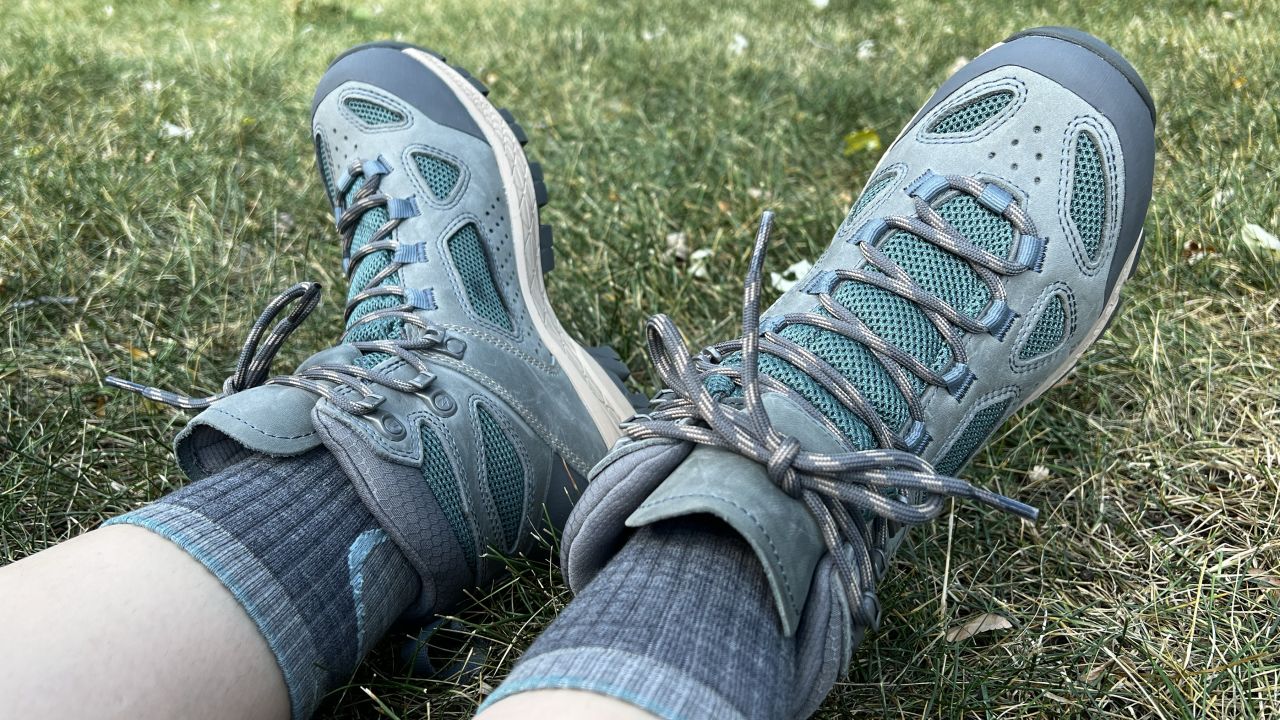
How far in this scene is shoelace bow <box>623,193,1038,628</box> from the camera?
1.00 metres

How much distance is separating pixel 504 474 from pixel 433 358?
0.24 meters

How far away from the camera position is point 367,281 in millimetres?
1749

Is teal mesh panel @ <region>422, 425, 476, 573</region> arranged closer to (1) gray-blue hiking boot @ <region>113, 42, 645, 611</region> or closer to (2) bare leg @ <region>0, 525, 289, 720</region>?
(1) gray-blue hiking boot @ <region>113, 42, 645, 611</region>

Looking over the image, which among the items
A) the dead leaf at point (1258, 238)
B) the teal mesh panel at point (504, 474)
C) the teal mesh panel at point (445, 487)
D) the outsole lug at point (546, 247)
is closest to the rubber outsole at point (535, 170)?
the outsole lug at point (546, 247)

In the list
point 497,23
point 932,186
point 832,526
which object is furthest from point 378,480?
point 497,23

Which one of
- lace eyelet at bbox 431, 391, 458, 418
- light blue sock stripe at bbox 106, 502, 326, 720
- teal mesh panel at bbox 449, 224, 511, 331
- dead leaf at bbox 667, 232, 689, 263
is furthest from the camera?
dead leaf at bbox 667, 232, 689, 263

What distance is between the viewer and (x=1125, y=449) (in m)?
1.57

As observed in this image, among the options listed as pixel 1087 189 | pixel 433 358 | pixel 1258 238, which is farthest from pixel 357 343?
pixel 1258 238

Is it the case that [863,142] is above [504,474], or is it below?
above

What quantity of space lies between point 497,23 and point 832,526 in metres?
3.49

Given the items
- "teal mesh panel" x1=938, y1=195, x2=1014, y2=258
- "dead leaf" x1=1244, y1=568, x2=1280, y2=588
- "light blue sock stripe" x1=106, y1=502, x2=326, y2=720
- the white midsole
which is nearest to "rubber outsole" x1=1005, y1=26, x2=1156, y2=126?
"teal mesh panel" x1=938, y1=195, x2=1014, y2=258

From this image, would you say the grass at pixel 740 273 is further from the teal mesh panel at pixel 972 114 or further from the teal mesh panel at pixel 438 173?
the teal mesh panel at pixel 972 114

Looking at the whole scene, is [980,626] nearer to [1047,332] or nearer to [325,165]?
[1047,332]

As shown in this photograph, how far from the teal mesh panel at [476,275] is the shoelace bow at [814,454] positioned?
1.81ft
